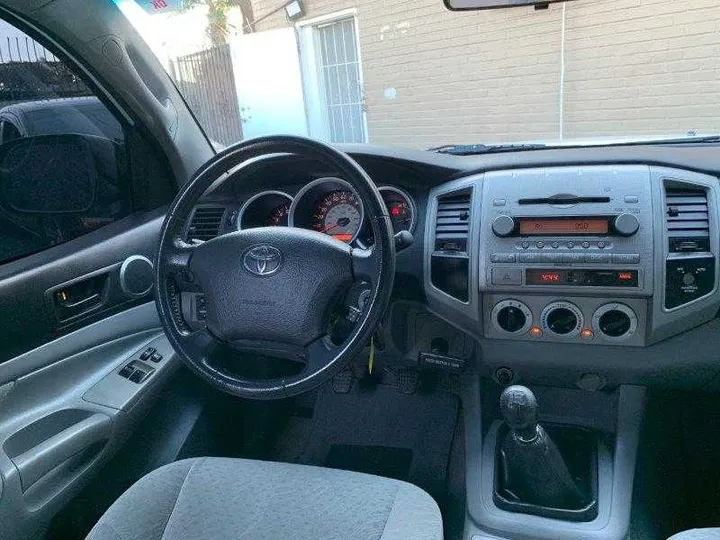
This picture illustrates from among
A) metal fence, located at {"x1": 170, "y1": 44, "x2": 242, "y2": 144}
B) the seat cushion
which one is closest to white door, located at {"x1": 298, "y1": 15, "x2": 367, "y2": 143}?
metal fence, located at {"x1": 170, "y1": 44, "x2": 242, "y2": 144}

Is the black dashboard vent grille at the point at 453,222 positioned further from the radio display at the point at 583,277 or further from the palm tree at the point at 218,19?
the palm tree at the point at 218,19

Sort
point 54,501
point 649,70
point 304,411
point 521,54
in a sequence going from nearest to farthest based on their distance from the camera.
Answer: point 54,501 → point 304,411 → point 649,70 → point 521,54

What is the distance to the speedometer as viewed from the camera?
1.90m

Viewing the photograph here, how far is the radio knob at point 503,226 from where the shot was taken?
1.69 meters

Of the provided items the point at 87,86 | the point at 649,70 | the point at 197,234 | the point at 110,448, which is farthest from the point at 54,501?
the point at 649,70

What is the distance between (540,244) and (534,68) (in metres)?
3.32

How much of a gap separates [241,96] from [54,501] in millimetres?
4428

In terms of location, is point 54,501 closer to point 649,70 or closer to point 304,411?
point 304,411

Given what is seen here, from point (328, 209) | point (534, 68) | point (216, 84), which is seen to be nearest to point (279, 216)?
point (328, 209)

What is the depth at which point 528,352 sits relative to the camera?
185cm

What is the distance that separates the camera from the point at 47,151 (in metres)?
1.87

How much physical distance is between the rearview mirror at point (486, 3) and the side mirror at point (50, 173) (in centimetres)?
124

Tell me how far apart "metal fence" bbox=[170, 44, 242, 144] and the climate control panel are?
3.54 metres

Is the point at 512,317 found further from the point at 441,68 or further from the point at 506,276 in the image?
the point at 441,68
